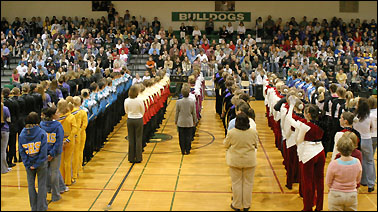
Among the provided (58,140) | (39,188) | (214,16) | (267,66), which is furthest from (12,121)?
(214,16)

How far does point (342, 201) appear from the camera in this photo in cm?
515

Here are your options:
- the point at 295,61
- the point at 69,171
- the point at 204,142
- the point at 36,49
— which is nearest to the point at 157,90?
the point at 204,142

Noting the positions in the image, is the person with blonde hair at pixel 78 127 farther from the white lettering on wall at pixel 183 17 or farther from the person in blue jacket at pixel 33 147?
the white lettering on wall at pixel 183 17

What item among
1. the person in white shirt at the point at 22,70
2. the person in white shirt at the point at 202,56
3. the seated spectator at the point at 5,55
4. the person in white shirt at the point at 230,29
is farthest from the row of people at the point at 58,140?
the person in white shirt at the point at 230,29

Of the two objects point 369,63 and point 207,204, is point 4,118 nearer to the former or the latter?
point 207,204

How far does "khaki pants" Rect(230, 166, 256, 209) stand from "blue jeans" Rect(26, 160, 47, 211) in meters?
2.70

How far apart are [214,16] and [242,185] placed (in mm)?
20866

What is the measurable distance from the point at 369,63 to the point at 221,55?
23.5ft

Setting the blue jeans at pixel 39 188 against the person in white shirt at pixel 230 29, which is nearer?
the blue jeans at pixel 39 188

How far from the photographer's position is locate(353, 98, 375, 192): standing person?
6715 millimetres

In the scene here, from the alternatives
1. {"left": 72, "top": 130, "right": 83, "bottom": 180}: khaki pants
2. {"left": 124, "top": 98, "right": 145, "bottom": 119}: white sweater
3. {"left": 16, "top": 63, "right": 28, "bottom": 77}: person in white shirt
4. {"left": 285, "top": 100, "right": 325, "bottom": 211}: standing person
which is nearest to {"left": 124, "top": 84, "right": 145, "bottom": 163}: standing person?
{"left": 124, "top": 98, "right": 145, "bottom": 119}: white sweater

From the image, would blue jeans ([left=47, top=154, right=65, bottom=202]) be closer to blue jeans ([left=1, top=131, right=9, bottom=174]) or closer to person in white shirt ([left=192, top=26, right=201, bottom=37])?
blue jeans ([left=1, top=131, right=9, bottom=174])

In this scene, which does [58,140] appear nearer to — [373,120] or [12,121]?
[12,121]

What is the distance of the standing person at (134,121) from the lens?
855 centimetres
